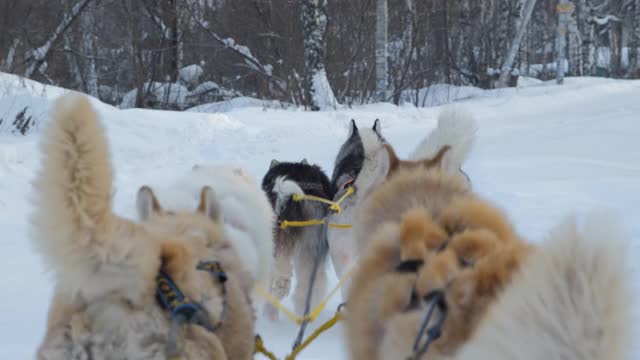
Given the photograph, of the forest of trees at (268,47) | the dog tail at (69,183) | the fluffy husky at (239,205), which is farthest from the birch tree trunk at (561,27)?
the dog tail at (69,183)

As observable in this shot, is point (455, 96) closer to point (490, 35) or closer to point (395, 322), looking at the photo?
point (490, 35)

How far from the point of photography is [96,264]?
1818 mm

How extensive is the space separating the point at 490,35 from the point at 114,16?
10457 mm

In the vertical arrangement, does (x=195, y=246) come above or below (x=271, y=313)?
above

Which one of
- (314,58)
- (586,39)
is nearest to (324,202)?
(314,58)

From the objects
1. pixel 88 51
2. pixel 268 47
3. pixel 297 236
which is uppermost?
pixel 88 51

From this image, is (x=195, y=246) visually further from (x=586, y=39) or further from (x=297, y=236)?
(x=586, y=39)

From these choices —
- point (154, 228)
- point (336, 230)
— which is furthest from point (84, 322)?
point (336, 230)

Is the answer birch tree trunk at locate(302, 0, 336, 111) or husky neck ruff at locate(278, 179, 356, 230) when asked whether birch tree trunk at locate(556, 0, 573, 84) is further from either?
husky neck ruff at locate(278, 179, 356, 230)

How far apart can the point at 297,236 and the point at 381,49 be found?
11612 mm

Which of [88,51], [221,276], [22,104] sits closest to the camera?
[221,276]

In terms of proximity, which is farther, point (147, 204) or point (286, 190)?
point (286, 190)

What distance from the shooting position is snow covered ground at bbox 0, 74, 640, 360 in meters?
4.81

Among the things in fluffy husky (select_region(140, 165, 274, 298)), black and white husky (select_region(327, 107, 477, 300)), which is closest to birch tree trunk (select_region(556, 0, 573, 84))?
black and white husky (select_region(327, 107, 477, 300))
